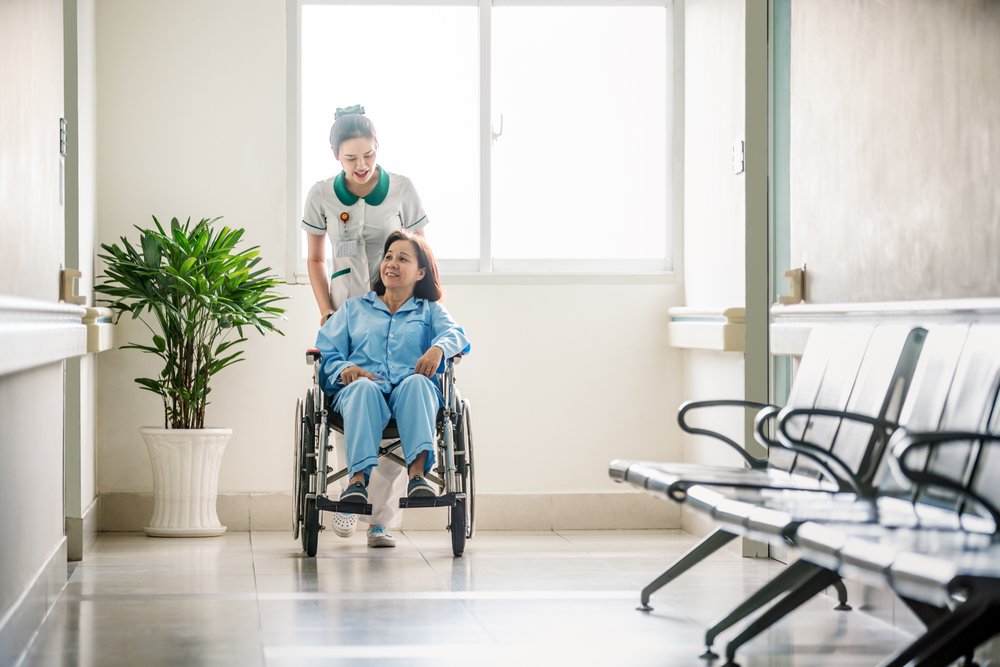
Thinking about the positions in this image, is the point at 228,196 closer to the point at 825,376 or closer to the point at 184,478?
the point at 184,478

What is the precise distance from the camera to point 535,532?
5711 mm

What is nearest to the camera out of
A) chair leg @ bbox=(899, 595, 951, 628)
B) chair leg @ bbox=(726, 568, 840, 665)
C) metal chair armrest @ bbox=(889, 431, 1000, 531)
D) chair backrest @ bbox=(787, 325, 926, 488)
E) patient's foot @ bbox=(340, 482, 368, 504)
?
metal chair armrest @ bbox=(889, 431, 1000, 531)

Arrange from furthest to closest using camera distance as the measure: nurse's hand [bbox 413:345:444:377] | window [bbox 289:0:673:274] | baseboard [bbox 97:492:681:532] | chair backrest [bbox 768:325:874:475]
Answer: window [bbox 289:0:673:274], baseboard [bbox 97:492:681:532], nurse's hand [bbox 413:345:444:377], chair backrest [bbox 768:325:874:475]

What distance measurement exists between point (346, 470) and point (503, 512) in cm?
114

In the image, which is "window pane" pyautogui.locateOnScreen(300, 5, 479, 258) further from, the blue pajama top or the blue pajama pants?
the blue pajama pants

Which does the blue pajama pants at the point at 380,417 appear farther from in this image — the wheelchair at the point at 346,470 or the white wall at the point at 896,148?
the white wall at the point at 896,148

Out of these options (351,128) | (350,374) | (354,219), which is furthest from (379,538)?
(351,128)

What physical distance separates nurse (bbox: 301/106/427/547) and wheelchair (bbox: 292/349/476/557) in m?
0.38

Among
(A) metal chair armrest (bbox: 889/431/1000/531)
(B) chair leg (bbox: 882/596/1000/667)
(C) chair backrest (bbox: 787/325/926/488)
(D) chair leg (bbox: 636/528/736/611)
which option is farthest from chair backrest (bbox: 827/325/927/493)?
(B) chair leg (bbox: 882/596/1000/667)

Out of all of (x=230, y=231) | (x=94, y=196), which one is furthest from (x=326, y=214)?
(x=94, y=196)

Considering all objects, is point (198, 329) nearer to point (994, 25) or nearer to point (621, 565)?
point (621, 565)

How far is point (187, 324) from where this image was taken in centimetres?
523

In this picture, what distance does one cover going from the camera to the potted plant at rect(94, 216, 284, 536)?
521 cm

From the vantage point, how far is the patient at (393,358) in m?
4.69
